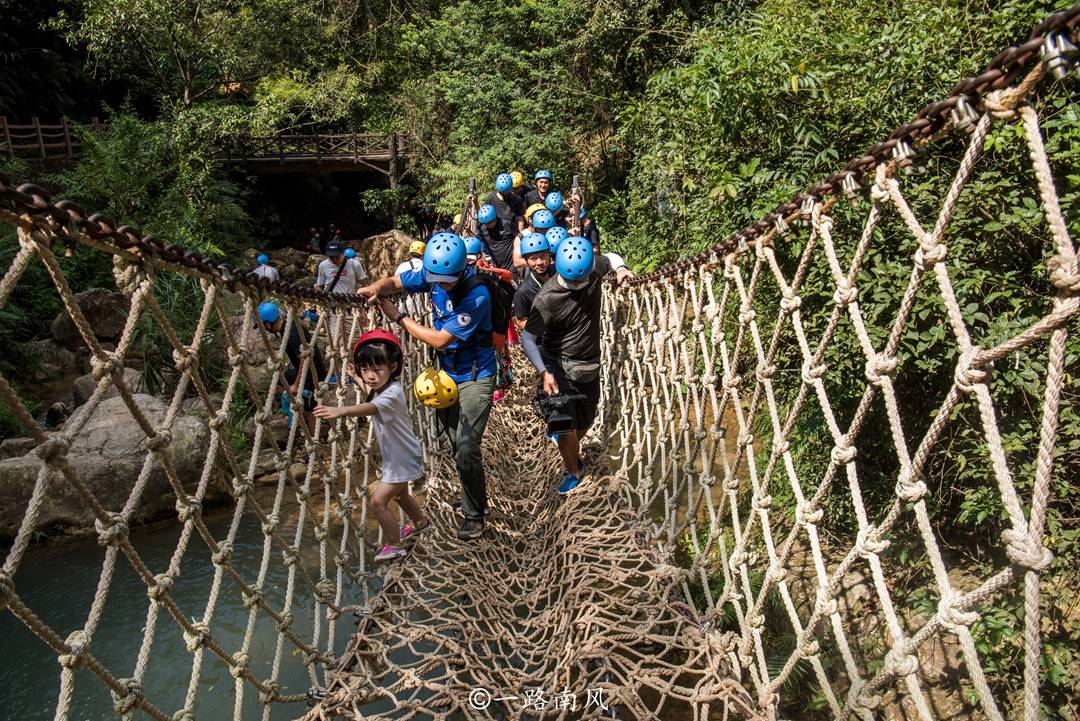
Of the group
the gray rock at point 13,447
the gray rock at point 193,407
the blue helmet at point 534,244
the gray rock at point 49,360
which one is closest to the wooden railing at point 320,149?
the gray rock at point 49,360

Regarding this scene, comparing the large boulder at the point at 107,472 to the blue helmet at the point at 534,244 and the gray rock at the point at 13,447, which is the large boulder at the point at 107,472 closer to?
the gray rock at the point at 13,447

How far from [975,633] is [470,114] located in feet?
29.8

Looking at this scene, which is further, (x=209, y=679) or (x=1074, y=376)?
(x=209, y=679)

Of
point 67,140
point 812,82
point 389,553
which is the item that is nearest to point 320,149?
point 67,140

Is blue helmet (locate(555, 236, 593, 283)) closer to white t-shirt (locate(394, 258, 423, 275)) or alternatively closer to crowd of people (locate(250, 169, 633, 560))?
crowd of people (locate(250, 169, 633, 560))

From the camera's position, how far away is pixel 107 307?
7098 millimetres

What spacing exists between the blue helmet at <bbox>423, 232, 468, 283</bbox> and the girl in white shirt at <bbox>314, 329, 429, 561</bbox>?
0.30 metres

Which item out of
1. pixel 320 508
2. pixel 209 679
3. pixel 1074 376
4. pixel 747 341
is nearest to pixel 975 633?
pixel 1074 376

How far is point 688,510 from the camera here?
2.21m

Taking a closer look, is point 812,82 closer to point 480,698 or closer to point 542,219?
point 542,219

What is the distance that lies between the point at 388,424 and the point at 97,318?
6.66 m

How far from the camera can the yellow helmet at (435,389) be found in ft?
7.39

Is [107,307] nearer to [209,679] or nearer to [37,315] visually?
[37,315]

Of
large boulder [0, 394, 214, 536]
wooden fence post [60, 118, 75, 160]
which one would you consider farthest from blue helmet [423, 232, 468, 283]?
wooden fence post [60, 118, 75, 160]
